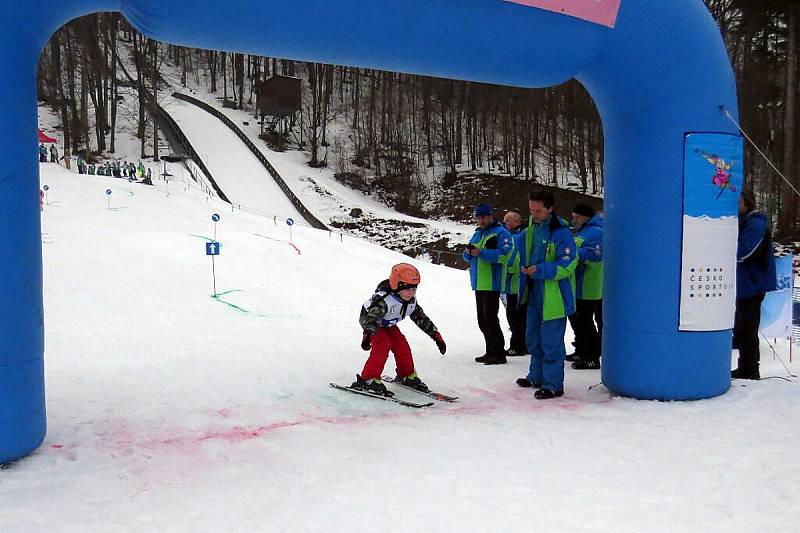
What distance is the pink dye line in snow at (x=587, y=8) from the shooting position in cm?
473

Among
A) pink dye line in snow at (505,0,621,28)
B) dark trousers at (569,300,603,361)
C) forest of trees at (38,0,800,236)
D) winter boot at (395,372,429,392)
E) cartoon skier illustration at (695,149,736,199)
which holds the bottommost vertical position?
winter boot at (395,372,429,392)

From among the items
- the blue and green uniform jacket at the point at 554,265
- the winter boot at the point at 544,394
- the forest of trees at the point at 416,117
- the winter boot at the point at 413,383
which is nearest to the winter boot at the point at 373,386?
the winter boot at the point at 413,383

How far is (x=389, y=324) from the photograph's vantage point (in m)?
5.39

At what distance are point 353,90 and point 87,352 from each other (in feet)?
Answer: 146

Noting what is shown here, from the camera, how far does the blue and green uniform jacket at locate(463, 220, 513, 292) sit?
6660 millimetres

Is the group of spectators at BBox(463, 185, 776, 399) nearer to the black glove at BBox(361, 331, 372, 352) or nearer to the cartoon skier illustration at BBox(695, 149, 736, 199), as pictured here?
the cartoon skier illustration at BBox(695, 149, 736, 199)

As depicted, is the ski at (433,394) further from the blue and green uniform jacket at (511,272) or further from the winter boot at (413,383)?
the blue and green uniform jacket at (511,272)

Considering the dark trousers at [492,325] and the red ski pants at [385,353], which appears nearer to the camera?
the red ski pants at [385,353]

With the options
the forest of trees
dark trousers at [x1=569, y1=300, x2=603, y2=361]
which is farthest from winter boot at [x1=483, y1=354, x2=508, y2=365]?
the forest of trees

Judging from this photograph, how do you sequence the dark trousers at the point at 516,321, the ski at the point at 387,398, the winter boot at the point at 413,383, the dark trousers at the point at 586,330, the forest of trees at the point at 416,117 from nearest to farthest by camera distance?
1. the ski at the point at 387,398
2. the winter boot at the point at 413,383
3. the dark trousers at the point at 586,330
4. the dark trousers at the point at 516,321
5. the forest of trees at the point at 416,117

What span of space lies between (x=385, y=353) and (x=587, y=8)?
10.1 ft

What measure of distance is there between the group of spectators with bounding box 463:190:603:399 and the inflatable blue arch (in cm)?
49

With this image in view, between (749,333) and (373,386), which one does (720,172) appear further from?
(373,386)

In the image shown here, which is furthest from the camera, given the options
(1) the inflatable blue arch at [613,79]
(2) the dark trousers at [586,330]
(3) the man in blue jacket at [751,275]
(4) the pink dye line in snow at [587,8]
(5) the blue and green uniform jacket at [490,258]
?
(2) the dark trousers at [586,330]
